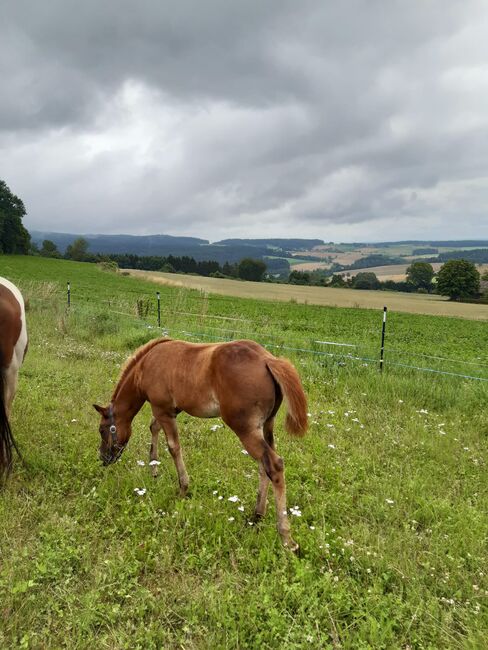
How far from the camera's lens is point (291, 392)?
311 centimetres

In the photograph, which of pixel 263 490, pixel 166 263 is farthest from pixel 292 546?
pixel 166 263

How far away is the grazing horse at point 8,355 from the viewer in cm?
386

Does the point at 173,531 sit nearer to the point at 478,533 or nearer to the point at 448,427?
the point at 478,533

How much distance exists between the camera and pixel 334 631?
7.50 feet

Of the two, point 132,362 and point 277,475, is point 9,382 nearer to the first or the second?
point 132,362

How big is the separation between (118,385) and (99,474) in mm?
935

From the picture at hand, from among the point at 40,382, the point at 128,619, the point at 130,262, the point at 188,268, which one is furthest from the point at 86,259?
the point at 128,619

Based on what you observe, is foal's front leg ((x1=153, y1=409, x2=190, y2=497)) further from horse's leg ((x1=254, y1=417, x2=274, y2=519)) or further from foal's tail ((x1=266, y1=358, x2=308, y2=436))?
foal's tail ((x1=266, y1=358, x2=308, y2=436))

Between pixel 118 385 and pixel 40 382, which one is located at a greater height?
pixel 118 385

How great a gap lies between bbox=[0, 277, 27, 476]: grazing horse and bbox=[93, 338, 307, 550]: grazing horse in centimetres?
93

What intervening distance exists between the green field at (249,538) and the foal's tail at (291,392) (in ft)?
2.87

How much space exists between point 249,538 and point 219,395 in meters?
1.14

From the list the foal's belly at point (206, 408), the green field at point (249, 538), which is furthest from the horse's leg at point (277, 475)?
the foal's belly at point (206, 408)

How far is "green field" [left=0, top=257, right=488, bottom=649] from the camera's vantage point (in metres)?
2.35
